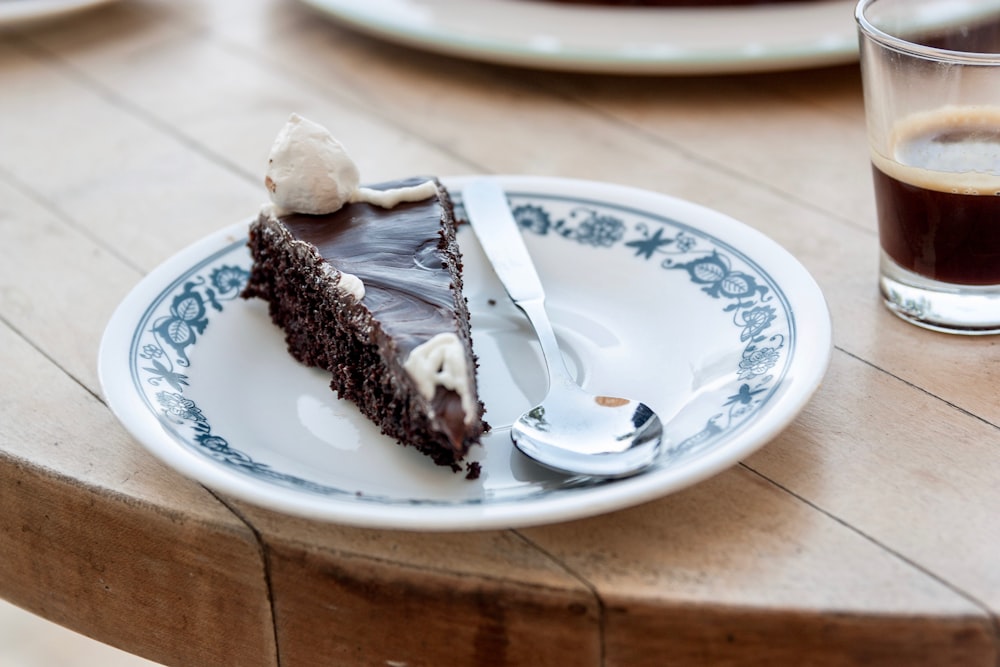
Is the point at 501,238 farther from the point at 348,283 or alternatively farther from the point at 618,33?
the point at 618,33

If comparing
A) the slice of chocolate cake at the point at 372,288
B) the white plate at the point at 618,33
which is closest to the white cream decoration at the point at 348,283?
the slice of chocolate cake at the point at 372,288

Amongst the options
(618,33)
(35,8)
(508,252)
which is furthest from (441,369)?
(35,8)

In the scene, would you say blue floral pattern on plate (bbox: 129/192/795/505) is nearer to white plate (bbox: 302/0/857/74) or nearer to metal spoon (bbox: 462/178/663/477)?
metal spoon (bbox: 462/178/663/477)

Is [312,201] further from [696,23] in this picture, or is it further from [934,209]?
[696,23]

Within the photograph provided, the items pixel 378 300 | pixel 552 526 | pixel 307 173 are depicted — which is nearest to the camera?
pixel 552 526

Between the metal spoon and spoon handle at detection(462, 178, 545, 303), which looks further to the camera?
spoon handle at detection(462, 178, 545, 303)

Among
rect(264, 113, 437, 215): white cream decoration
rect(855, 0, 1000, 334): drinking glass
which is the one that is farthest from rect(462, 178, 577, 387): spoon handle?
rect(855, 0, 1000, 334): drinking glass
